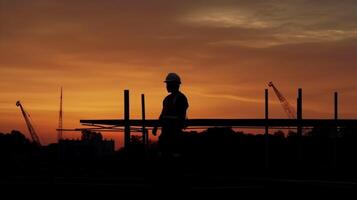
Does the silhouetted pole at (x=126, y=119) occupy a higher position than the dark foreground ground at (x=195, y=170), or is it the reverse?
the silhouetted pole at (x=126, y=119)

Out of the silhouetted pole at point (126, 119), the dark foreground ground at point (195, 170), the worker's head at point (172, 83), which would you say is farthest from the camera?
the silhouetted pole at point (126, 119)

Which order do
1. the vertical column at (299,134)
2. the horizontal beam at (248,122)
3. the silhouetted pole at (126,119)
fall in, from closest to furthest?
the silhouetted pole at (126,119) < the horizontal beam at (248,122) < the vertical column at (299,134)

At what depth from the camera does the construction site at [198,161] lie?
1884cm

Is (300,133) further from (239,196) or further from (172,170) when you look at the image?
(172,170)

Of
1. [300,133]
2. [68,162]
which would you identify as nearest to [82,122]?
[68,162]

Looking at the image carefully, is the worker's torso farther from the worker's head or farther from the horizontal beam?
the horizontal beam

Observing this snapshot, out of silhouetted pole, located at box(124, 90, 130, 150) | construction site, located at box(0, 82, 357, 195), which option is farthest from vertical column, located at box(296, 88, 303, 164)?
silhouetted pole, located at box(124, 90, 130, 150)

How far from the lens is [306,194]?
1672cm

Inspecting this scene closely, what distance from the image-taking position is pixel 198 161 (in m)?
45.3

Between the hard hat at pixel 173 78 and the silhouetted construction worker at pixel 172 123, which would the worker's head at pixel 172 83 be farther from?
the silhouetted construction worker at pixel 172 123

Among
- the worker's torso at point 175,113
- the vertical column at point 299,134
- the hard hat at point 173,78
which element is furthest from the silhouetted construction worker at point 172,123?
the vertical column at point 299,134

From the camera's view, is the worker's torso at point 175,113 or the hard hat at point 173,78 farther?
the hard hat at point 173,78

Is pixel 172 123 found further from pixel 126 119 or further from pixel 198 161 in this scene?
pixel 198 161

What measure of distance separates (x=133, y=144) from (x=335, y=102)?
56.2ft
